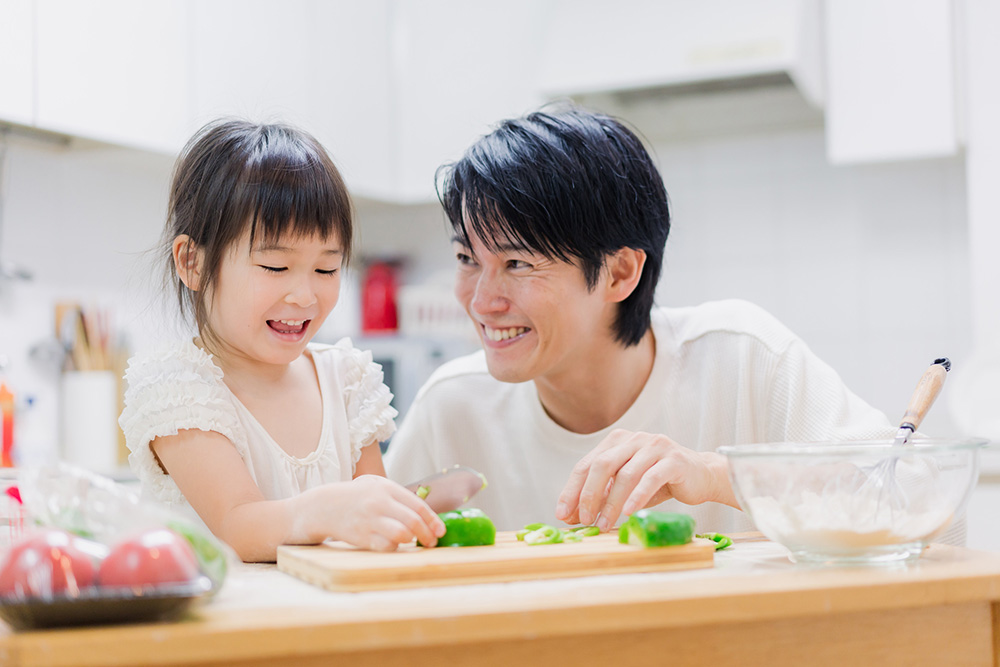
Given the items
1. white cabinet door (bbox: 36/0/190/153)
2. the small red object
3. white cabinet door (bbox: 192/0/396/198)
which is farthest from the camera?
white cabinet door (bbox: 192/0/396/198)

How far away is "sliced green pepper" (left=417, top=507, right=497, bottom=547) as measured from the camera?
92 centimetres

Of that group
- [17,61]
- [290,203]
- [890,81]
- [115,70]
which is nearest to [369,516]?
[290,203]

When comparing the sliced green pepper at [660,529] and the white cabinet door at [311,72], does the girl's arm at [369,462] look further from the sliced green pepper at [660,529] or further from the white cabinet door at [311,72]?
the white cabinet door at [311,72]

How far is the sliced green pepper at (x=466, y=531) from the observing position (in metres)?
0.92

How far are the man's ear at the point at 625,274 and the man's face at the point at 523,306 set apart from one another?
0.06m

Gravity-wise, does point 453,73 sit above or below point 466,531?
above

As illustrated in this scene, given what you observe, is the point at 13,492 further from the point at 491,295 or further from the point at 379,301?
the point at 379,301

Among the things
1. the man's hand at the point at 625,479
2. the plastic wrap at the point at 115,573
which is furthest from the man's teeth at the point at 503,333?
the plastic wrap at the point at 115,573

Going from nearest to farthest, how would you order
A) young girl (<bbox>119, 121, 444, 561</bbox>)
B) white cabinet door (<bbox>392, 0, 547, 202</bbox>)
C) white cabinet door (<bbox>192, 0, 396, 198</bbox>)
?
young girl (<bbox>119, 121, 444, 561</bbox>) → white cabinet door (<bbox>192, 0, 396, 198</bbox>) → white cabinet door (<bbox>392, 0, 547, 202</bbox>)

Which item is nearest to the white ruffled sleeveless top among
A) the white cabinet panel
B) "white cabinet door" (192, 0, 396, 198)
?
"white cabinet door" (192, 0, 396, 198)

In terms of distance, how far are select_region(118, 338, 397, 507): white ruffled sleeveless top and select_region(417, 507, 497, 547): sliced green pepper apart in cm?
33

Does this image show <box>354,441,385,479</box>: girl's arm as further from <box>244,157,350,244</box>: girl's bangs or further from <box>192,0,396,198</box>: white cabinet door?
<box>192,0,396,198</box>: white cabinet door

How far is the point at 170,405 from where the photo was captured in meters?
1.12

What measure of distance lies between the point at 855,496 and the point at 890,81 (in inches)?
81.2
